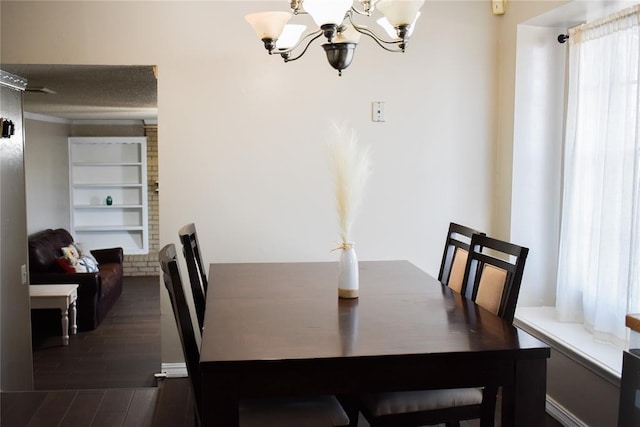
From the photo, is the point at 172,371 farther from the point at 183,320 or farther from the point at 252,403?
the point at 183,320

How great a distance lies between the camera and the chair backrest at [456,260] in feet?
8.82

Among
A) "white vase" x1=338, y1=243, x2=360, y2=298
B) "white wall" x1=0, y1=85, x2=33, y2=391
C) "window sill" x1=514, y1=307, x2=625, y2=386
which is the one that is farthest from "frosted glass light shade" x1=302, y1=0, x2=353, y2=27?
"white wall" x1=0, y1=85, x2=33, y2=391

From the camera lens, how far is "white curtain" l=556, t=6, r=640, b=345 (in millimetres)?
2734

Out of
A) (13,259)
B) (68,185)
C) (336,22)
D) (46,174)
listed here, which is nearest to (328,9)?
(336,22)

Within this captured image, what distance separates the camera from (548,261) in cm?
354

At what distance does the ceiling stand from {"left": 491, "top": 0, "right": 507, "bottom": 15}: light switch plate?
2.17 m

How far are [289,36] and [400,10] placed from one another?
61cm

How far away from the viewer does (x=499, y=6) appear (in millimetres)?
3529

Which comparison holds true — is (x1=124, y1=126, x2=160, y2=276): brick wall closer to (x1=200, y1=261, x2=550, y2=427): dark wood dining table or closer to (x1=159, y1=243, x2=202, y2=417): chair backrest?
(x1=200, y1=261, x2=550, y2=427): dark wood dining table

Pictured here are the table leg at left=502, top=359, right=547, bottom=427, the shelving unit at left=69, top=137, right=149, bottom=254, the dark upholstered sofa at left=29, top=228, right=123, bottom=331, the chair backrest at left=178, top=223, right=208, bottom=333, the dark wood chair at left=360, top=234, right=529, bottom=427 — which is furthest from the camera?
the shelving unit at left=69, top=137, right=149, bottom=254

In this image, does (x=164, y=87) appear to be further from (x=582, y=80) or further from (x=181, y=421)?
(x=582, y=80)

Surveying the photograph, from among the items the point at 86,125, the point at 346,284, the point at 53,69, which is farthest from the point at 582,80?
the point at 86,125

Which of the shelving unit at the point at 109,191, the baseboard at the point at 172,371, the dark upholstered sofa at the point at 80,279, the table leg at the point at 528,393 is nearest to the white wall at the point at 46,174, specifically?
the shelving unit at the point at 109,191

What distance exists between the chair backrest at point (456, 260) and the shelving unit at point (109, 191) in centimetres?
622
